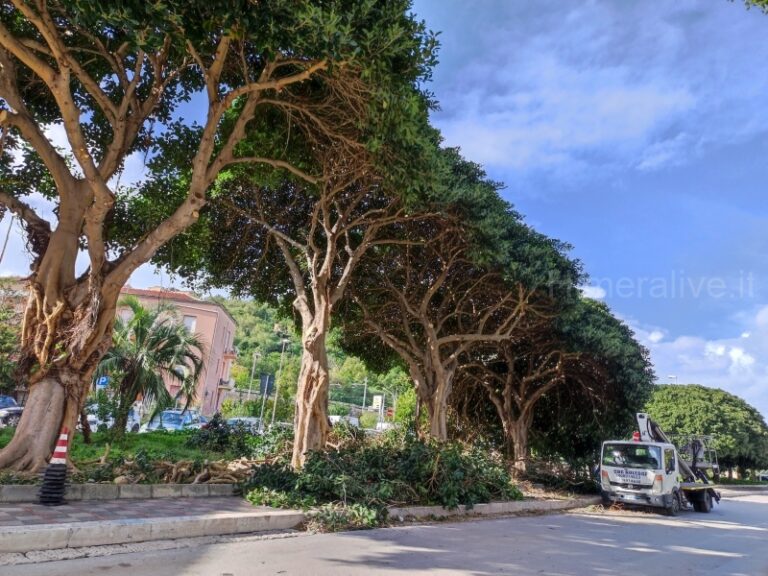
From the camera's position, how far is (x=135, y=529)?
657 centimetres

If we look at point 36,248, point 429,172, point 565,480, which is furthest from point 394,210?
point 565,480

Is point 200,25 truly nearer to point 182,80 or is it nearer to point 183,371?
point 182,80

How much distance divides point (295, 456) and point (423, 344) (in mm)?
9075

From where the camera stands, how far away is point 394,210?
549 inches

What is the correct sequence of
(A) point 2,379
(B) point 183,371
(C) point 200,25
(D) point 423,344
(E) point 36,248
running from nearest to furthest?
(C) point 200,25 → (E) point 36,248 → (B) point 183,371 → (D) point 423,344 → (A) point 2,379

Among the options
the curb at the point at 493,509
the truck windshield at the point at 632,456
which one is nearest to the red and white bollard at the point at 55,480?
the curb at the point at 493,509

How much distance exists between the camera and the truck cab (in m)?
15.8

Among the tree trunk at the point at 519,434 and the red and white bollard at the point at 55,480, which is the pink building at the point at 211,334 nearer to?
the tree trunk at the point at 519,434

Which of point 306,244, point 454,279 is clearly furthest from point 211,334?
point 306,244

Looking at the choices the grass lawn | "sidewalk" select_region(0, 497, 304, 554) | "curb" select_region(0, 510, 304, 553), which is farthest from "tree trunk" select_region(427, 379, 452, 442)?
"curb" select_region(0, 510, 304, 553)

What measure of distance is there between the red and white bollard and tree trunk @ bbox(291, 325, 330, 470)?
4705 mm

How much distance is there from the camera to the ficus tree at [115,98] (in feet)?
24.4

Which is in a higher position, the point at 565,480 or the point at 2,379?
the point at 2,379

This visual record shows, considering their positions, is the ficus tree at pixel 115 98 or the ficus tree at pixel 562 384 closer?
the ficus tree at pixel 115 98
